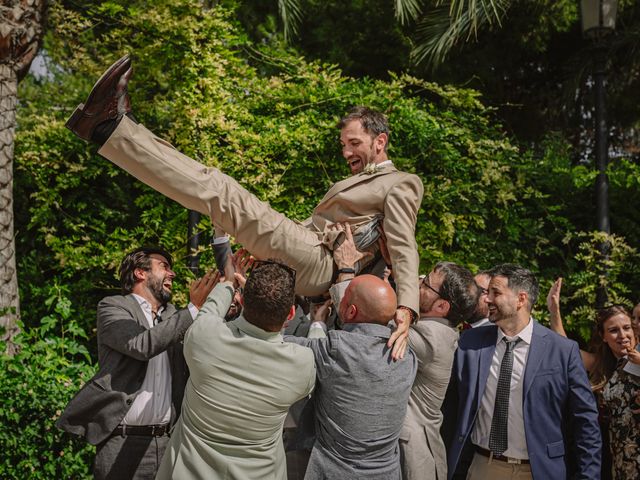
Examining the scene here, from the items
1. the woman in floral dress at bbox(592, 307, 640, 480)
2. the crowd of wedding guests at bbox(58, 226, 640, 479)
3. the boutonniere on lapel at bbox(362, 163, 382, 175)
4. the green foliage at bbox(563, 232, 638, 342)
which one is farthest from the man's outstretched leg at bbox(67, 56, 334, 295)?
the green foliage at bbox(563, 232, 638, 342)

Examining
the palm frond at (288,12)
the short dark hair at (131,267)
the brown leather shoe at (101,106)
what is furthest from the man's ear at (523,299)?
the palm frond at (288,12)

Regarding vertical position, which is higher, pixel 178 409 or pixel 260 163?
pixel 260 163

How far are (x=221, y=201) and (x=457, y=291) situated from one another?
1.56m

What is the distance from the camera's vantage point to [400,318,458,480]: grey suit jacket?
341 cm

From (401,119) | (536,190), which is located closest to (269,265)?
(401,119)

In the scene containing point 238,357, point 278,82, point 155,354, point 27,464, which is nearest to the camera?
point 238,357

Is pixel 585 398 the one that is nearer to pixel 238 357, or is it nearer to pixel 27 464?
pixel 238 357

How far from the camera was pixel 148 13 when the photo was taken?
6.38 meters

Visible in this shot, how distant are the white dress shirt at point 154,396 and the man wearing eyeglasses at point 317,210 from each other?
61 centimetres

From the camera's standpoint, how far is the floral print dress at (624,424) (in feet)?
12.4

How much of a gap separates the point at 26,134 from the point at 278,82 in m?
2.63

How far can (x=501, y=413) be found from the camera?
3.67m

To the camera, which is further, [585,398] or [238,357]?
[585,398]

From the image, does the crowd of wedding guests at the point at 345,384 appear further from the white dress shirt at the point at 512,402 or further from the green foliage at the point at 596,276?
the green foliage at the point at 596,276
